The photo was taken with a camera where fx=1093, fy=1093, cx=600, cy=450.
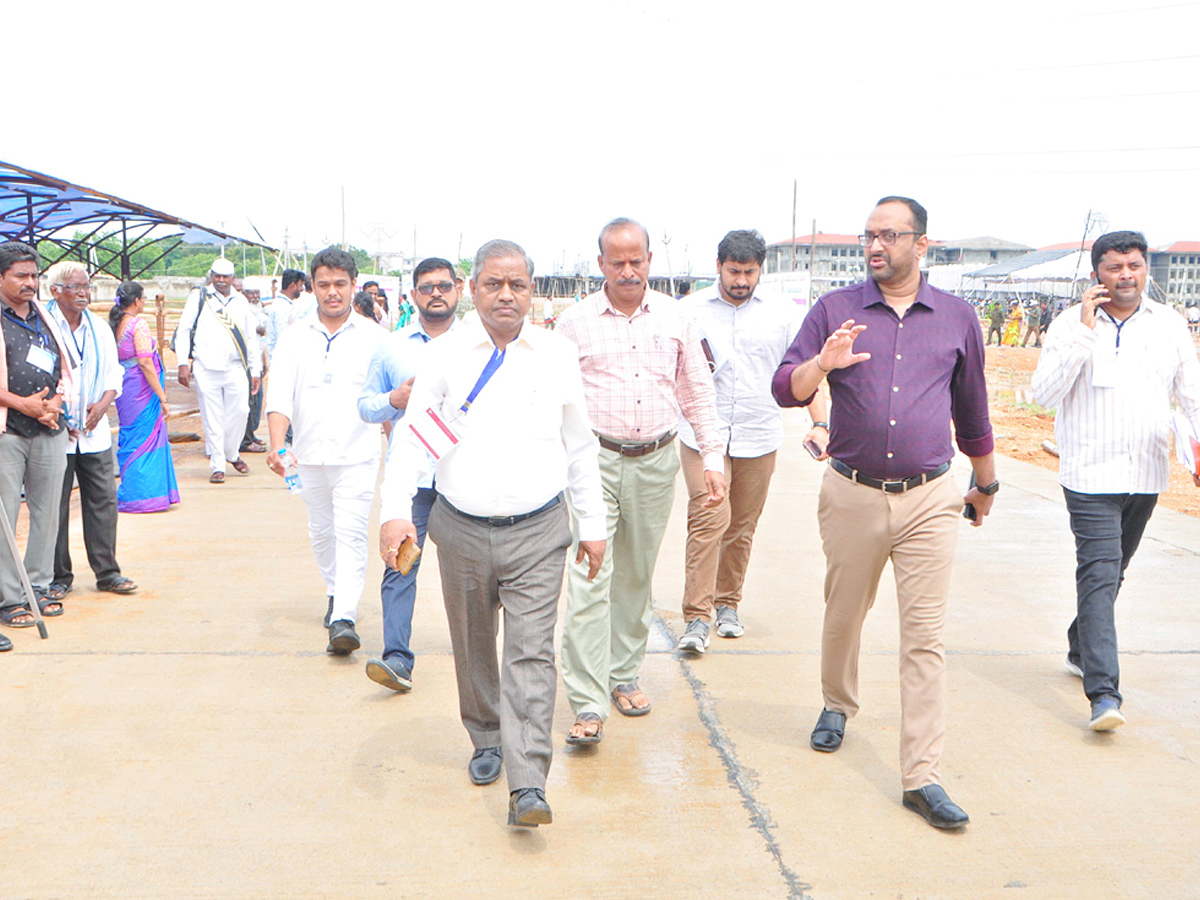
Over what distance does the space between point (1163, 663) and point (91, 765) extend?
15.9ft

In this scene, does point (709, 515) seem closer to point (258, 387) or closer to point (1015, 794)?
point (1015, 794)

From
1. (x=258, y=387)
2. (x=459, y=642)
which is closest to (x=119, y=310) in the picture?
(x=258, y=387)

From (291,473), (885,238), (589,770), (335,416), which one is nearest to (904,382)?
(885,238)

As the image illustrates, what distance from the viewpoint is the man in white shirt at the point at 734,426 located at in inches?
218

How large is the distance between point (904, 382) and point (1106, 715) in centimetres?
168

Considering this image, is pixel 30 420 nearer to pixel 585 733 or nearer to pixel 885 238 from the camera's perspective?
pixel 585 733

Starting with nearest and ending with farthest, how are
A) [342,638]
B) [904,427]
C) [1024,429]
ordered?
1. [904,427]
2. [342,638]
3. [1024,429]

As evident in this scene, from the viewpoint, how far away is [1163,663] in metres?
5.39

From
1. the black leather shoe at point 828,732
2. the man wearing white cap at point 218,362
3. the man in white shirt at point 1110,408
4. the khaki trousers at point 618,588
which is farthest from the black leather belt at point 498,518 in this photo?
the man wearing white cap at point 218,362

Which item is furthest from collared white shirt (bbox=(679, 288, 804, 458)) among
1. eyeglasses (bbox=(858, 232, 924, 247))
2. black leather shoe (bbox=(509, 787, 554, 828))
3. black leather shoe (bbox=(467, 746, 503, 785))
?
black leather shoe (bbox=(509, 787, 554, 828))

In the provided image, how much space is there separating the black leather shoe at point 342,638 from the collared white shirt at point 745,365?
6.32 feet

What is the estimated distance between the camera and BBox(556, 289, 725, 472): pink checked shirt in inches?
179

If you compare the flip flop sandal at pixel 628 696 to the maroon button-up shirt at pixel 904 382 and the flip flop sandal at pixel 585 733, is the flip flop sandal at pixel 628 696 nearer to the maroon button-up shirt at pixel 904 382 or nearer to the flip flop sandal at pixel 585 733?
the flip flop sandal at pixel 585 733

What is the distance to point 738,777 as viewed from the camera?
13.2 feet
